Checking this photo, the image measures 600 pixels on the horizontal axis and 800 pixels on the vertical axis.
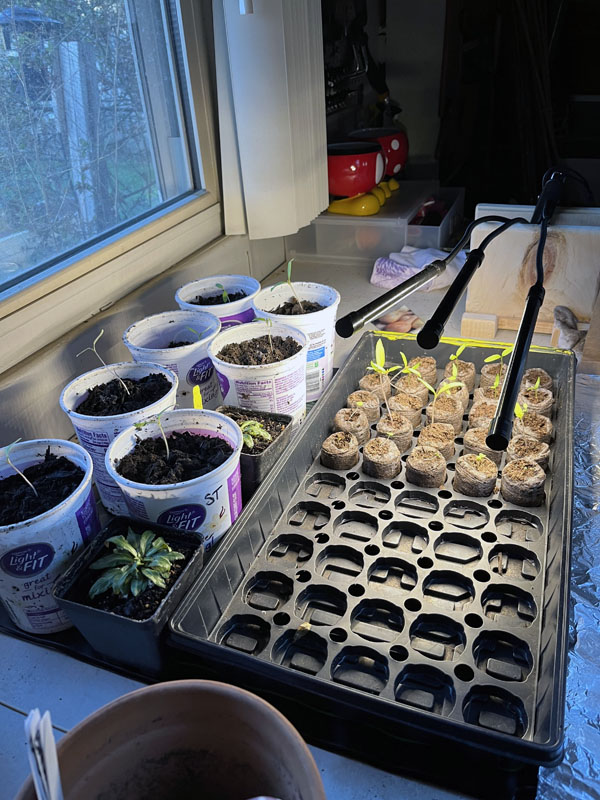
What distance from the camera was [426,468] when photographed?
3.00 feet

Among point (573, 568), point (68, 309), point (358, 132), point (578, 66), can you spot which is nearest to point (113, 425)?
point (68, 309)

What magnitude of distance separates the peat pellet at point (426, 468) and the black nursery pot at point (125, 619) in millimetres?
368

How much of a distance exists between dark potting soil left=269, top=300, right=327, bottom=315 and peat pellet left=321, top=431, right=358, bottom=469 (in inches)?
11.6

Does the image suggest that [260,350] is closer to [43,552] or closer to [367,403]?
[367,403]

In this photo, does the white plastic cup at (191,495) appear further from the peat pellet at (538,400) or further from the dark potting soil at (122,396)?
the peat pellet at (538,400)

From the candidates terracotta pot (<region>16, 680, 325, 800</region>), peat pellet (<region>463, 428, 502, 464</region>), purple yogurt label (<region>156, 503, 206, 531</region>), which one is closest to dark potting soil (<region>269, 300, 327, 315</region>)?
peat pellet (<region>463, 428, 502, 464</region>)

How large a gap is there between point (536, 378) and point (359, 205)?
845 millimetres

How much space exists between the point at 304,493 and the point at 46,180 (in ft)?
2.46

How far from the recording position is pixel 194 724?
1.50 feet

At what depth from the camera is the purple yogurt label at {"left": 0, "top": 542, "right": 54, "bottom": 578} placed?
0.68 metres

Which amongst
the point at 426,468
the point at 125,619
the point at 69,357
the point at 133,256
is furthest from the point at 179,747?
the point at 133,256

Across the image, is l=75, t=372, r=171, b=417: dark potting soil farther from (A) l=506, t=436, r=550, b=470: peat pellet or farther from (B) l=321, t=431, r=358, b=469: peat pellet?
(A) l=506, t=436, r=550, b=470: peat pellet

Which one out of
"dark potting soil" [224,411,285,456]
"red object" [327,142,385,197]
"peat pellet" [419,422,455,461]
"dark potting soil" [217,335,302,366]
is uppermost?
"red object" [327,142,385,197]

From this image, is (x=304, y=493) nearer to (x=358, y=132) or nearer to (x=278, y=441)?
(x=278, y=441)
